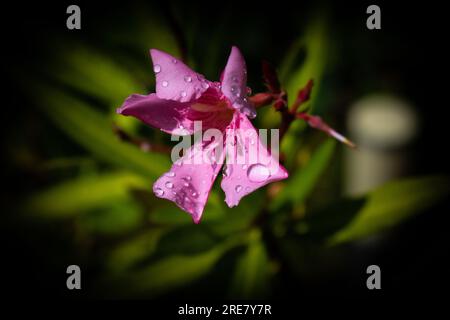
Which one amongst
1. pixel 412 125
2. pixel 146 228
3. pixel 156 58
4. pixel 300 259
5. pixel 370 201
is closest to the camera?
pixel 156 58

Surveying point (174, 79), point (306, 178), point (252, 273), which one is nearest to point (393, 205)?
point (306, 178)

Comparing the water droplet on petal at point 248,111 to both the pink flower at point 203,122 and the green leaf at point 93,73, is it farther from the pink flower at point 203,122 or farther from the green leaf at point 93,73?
the green leaf at point 93,73

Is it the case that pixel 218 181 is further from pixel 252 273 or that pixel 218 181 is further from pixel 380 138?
pixel 380 138

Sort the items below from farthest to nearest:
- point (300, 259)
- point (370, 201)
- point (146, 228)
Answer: point (146, 228) < point (300, 259) < point (370, 201)

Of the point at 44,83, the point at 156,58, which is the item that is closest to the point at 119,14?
the point at 44,83

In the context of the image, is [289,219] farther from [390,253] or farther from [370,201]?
[390,253]

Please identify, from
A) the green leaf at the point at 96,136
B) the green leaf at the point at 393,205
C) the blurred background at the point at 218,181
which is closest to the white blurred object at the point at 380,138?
the blurred background at the point at 218,181
